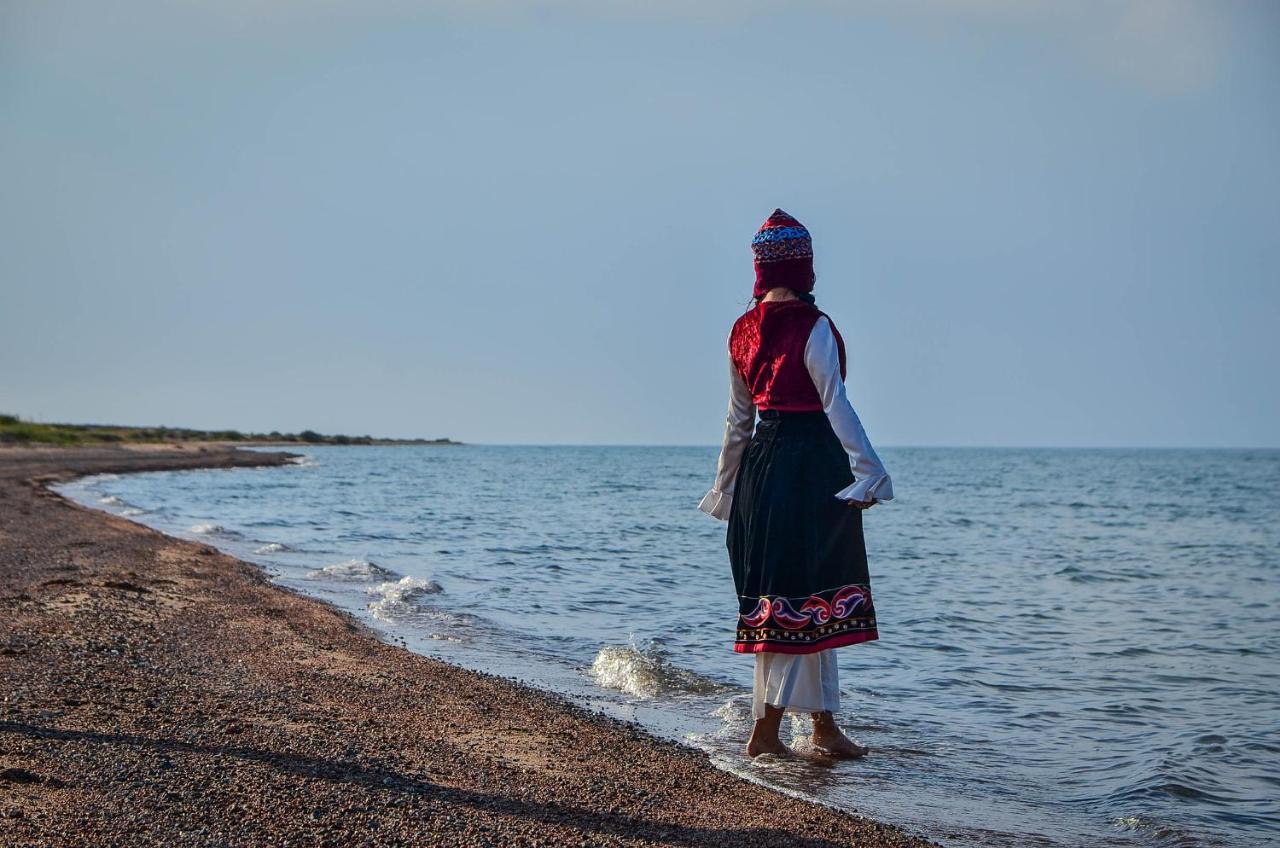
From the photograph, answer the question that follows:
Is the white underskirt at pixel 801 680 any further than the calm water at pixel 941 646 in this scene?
No

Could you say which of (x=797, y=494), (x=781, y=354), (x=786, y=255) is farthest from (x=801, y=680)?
(x=786, y=255)

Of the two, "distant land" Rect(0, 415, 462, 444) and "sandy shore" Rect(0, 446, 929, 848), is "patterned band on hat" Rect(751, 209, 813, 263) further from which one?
"distant land" Rect(0, 415, 462, 444)

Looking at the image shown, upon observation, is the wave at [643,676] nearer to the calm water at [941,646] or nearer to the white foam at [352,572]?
the calm water at [941,646]

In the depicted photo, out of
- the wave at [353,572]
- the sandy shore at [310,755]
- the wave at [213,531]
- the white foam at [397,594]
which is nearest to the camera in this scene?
the sandy shore at [310,755]

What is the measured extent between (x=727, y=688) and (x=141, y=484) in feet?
99.6

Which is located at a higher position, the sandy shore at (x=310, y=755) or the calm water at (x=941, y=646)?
the sandy shore at (x=310, y=755)

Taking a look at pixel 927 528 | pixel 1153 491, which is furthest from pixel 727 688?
pixel 1153 491

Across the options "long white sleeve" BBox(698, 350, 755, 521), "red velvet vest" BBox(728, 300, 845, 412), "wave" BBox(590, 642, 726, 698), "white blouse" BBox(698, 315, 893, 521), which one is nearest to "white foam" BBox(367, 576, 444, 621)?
"wave" BBox(590, 642, 726, 698)

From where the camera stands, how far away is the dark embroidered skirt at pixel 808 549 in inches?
192

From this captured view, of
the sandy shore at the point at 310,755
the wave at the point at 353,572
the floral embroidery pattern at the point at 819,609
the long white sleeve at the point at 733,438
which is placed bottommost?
the wave at the point at 353,572

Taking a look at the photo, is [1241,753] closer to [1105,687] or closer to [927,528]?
[1105,687]

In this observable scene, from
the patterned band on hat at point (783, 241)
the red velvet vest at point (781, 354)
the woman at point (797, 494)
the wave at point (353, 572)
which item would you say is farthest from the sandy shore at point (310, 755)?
the wave at point (353, 572)

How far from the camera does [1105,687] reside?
7.90 metres

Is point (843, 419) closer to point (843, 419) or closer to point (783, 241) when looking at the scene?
point (843, 419)
